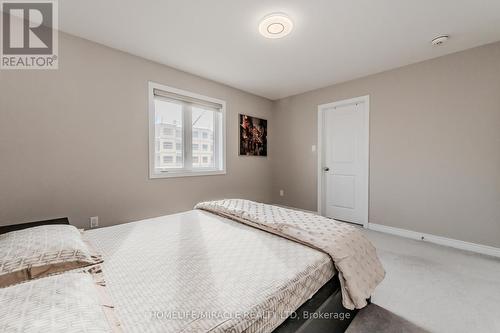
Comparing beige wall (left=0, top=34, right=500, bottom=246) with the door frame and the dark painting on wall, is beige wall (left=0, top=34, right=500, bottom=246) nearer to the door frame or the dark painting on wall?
the door frame

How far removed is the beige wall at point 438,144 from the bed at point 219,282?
7.43 ft

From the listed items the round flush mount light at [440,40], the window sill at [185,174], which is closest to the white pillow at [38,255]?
the window sill at [185,174]

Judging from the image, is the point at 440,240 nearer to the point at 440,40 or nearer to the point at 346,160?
the point at 346,160

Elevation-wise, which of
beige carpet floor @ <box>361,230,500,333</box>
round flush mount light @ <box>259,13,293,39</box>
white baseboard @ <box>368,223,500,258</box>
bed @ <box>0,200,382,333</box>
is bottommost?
beige carpet floor @ <box>361,230,500,333</box>

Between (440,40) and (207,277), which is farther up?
(440,40)

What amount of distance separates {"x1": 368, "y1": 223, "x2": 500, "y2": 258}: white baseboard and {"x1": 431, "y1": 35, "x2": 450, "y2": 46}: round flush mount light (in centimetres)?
239

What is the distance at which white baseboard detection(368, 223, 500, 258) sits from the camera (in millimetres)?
2455

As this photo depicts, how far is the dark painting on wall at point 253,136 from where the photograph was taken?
4.11m

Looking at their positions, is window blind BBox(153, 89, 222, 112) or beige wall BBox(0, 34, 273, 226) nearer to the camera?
beige wall BBox(0, 34, 273, 226)

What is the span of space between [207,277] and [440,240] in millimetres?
3239

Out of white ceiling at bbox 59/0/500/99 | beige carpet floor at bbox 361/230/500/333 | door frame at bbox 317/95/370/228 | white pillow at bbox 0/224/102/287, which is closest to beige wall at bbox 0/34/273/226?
white ceiling at bbox 59/0/500/99

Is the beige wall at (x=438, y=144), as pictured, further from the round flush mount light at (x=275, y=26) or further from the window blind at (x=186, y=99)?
the window blind at (x=186, y=99)

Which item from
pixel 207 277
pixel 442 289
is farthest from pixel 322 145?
pixel 207 277

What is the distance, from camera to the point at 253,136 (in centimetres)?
431
